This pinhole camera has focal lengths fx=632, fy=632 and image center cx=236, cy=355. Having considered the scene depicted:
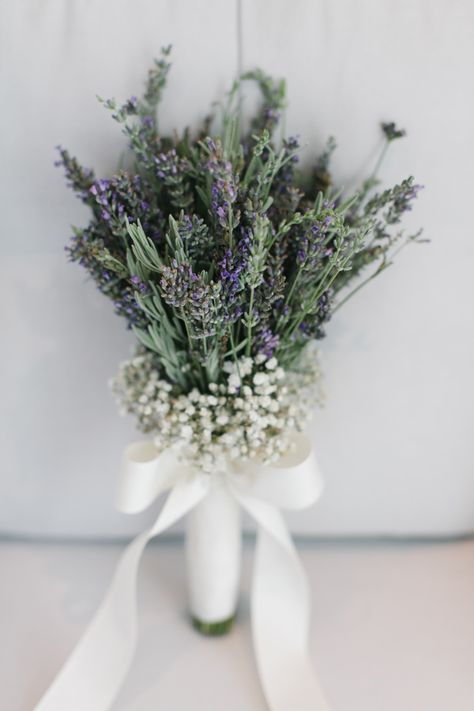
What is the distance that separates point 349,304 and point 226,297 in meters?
0.29

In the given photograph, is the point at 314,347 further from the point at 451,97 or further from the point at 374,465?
the point at 451,97

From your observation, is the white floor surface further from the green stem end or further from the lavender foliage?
the lavender foliage

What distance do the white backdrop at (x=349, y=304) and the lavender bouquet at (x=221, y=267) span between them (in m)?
0.04

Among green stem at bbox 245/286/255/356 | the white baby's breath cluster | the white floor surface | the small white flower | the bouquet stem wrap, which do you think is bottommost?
the white floor surface

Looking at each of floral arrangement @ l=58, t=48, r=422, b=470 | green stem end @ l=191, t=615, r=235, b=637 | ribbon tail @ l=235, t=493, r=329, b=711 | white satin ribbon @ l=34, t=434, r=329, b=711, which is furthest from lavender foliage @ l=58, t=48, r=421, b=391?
green stem end @ l=191, t=615, r=235, b=637

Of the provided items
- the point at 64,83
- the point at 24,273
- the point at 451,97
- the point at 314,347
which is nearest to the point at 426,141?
the point at 451,97

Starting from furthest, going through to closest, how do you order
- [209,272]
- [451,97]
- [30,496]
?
[30,496]
[451,97]
[209,272]

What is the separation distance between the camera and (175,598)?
0.97 meters

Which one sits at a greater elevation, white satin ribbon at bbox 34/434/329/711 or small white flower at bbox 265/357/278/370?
small white flower at bbox 265/357/278/370

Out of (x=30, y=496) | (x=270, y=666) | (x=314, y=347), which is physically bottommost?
(x=270, y=666)

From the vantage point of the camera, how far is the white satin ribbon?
80cm

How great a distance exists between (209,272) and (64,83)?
344 millimetres

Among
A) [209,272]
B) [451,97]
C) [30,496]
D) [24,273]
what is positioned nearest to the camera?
[209,272]

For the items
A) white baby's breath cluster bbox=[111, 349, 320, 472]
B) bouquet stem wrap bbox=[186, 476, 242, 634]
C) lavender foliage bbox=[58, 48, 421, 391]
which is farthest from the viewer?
bouquet stem wrap bbox=[186, 476, 242, 634]
